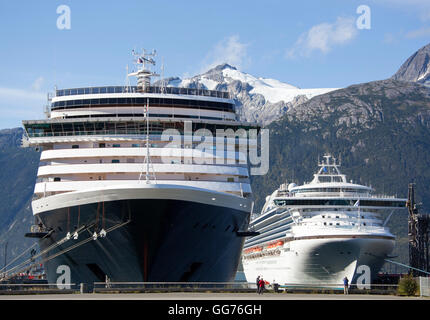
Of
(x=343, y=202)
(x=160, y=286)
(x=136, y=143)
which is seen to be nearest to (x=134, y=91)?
(x=136, y=143)

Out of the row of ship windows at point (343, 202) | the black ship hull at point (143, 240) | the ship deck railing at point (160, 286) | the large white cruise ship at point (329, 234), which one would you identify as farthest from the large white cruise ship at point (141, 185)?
the row of ship windows at point (343, 202)

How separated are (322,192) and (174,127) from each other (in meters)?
32.5

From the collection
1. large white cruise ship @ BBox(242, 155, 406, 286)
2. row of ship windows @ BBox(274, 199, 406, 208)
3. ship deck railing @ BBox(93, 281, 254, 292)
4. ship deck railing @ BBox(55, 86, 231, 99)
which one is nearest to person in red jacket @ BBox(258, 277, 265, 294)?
ship deck railing @ BBox(93, 281, 254, 292)

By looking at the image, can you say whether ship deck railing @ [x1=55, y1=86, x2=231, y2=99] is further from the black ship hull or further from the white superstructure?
the black ship hull

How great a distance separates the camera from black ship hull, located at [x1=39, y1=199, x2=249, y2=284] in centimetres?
3659

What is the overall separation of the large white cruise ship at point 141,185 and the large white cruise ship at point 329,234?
23454 mm

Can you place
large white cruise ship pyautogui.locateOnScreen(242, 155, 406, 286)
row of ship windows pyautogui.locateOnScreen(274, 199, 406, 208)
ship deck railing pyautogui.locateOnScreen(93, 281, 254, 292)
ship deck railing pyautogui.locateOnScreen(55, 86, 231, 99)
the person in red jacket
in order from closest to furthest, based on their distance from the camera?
ship deck railing pyautogui.locateOnScreen(93, 281, 254, 292) → the person in red jacket → ship deck railing pyautogui.locateOnScreen(55, 86, 231, 99) → large white cruise ship pyautogui.locateOnScreen(242, 155, 406, 286) → row of ship windows pyautogui.locateOnScreen(274, 199, 406, 208)

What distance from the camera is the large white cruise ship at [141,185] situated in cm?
3688

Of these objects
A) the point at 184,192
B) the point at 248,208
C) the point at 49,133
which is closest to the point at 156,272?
the point at 184,192

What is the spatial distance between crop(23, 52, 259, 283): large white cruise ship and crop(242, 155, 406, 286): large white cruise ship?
23.5 metres

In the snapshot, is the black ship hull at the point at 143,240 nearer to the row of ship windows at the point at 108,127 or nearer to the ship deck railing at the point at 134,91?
the row of ship windows at the point at 108,127

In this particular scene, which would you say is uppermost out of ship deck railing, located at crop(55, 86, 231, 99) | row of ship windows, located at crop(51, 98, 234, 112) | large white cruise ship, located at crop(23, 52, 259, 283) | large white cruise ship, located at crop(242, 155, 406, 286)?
ship deck railing, located at crop(55, 86, 231, 99)

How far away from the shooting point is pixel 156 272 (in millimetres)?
37469
